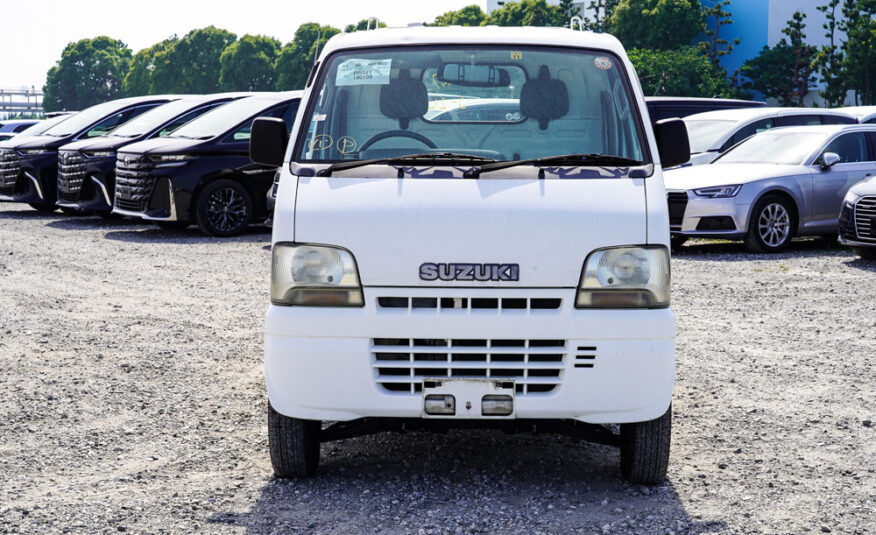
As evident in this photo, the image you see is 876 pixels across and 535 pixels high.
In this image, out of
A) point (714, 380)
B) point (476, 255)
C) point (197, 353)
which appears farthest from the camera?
point (197, 353)

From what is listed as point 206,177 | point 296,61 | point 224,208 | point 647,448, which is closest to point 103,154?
point 206,177

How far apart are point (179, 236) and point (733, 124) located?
8120mm

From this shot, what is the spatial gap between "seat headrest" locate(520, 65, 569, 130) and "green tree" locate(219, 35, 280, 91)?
3886 inches

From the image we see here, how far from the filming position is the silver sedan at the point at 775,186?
1291 cm

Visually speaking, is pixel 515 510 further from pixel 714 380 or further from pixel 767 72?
→ pixel 767 72

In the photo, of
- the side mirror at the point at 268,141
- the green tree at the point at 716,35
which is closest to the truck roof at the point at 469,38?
the side mirror at the point at 268,141

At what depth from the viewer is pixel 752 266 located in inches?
476

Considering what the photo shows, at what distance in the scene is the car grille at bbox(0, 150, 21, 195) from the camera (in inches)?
728

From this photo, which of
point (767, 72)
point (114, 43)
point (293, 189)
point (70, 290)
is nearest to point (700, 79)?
point (767, 72)

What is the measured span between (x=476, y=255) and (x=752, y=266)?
855 cm

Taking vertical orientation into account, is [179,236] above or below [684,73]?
below

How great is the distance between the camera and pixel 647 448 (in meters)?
4.59

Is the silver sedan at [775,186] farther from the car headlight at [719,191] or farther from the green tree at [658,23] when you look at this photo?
the green tree at [658,23]

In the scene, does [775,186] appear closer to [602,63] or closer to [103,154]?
[602,63]
